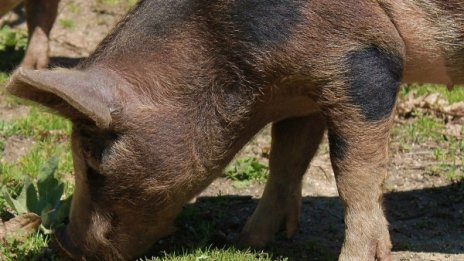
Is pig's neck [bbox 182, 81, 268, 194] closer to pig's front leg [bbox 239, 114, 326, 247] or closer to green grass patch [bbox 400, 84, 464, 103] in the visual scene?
pig's front leg [bbox 239, 114, 326, 247]

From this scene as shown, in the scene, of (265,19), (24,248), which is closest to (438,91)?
(265,19)

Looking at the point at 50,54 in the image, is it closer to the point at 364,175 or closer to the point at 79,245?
the point at 79,245

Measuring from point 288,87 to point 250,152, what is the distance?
257 cm

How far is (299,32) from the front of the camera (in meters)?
5.09

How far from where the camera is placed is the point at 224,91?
5.32 metres

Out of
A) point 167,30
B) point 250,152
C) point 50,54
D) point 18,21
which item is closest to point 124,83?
point 167,30

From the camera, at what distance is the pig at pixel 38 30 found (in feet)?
31.5

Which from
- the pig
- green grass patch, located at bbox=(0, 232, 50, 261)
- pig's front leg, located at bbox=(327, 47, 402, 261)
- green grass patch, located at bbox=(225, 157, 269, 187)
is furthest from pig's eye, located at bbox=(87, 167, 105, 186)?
the pig

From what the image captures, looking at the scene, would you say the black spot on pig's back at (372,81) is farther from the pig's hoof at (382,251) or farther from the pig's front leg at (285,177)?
the pig's front leg at (285,177)

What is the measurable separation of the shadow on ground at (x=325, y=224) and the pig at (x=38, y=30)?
137 inches

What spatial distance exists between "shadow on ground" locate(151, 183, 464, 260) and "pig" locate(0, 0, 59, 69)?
11.4 ft

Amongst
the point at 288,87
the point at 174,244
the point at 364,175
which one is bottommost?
the point at 174,244

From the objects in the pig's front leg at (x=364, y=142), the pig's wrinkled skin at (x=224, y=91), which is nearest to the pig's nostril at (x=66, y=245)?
the pig's wrinkled skin at (x=224, y=91)

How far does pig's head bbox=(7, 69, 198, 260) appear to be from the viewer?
4.97m
